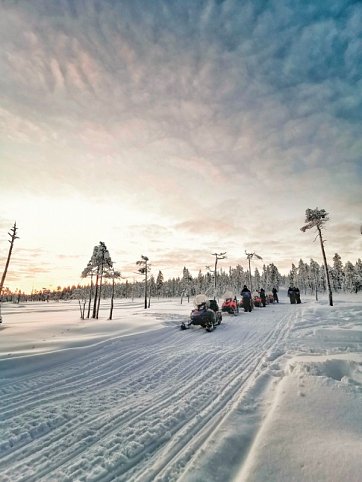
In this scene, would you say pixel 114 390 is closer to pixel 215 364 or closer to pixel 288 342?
pixel 215 364

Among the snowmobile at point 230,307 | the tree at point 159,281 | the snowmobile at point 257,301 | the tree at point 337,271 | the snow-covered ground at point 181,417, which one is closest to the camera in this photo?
the snow-covered ground at point 181,417

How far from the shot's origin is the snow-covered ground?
2.96 m

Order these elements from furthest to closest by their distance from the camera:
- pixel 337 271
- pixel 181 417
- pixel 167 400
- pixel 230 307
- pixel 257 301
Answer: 1. pixel 337 271
2. pixel 257 301
3. pixel 230 307
4. pixel 167 400
5. pixel 181 417

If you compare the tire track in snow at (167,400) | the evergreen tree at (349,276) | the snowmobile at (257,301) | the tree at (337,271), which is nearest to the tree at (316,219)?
the snowmobile at (257,301)

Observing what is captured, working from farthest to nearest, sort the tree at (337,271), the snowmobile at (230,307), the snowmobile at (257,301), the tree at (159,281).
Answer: the tree at (159,281)
the tree at (337,271)
the snowmobile at (257,301)
the snowmobile at (230,307)

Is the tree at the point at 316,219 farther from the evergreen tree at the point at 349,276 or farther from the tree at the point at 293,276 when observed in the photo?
the tree at the point at 293,276

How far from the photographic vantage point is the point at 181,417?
4.32 meters

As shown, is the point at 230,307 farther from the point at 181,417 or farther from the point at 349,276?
the point at 349,276

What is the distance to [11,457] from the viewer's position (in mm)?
3297

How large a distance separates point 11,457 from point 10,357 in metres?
5.16

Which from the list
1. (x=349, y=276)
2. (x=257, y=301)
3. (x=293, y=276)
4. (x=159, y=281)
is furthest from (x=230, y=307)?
(x=293, y=276)

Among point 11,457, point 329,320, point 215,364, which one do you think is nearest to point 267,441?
point 11,457

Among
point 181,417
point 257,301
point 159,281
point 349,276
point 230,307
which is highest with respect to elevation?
point 159,281

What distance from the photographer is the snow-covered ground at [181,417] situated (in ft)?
9.73
